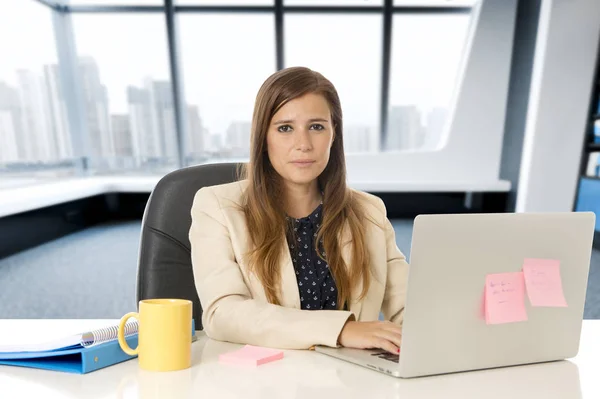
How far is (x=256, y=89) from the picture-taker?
216 inches

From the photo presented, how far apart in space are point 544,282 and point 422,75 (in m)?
6.10

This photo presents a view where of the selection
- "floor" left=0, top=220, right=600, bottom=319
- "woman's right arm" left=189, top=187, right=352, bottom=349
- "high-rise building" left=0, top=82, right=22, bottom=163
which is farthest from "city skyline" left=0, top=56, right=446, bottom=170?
"woman's right arm" left=189, top=187, right=352, bottom=349

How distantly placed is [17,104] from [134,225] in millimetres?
1841

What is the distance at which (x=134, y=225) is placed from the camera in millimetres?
6078

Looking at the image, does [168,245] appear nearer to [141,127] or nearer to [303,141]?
[303,141]

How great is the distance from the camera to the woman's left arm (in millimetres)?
1241

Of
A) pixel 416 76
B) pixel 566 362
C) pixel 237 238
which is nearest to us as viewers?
pixel 566 362

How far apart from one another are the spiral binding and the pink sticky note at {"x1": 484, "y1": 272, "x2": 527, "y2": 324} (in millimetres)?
619

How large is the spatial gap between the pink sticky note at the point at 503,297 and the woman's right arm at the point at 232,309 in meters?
0.28

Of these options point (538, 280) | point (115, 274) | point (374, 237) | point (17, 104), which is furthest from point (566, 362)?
point (17, 104)

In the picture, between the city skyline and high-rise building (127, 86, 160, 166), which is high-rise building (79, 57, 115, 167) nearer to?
the city skyline

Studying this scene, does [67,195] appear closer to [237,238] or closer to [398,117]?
[398,117]

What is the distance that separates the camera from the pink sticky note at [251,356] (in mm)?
855

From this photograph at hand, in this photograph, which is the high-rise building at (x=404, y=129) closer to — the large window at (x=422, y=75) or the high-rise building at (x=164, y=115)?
the large window at (x=422, y=75)
